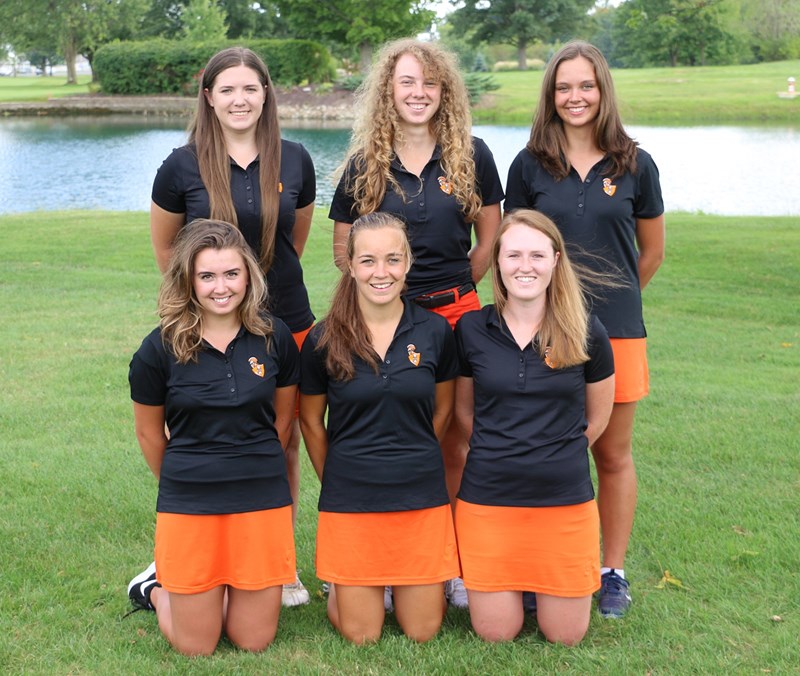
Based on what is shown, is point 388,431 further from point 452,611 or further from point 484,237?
point 484,237

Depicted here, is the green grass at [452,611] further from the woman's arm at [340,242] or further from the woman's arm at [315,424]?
the woman's arm at [340,242]

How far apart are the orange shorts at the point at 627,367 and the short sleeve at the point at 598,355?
20cm

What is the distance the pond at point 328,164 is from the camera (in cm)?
1945

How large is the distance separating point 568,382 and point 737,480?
197 cm

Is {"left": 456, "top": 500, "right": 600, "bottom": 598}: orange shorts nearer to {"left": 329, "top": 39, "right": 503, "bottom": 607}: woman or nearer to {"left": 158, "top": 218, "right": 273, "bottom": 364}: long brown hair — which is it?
{"left": 329, "top": 39, "right": 503, "bottom": 607}: woman

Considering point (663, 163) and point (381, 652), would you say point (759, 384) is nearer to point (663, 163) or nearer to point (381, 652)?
point (381, 652)

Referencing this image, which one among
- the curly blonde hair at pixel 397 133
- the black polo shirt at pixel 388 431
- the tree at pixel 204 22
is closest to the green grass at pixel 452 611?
the black polo shirt at pixel 388 431

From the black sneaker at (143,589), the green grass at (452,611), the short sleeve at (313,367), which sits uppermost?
the short sleeve at (313,367)

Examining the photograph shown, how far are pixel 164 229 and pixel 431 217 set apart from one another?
1072mm

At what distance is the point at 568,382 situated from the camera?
137 inches

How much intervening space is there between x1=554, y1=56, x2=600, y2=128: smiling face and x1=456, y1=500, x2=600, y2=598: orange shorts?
4.75ft

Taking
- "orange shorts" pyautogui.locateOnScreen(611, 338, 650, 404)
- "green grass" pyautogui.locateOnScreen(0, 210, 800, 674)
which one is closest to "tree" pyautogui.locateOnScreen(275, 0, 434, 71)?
"green grass" pyautogui.locateOnScreen(0, 210, 800, 674)

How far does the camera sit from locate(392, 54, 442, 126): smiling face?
3705mm

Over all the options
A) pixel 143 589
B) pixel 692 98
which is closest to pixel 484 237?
pixel 143 589
